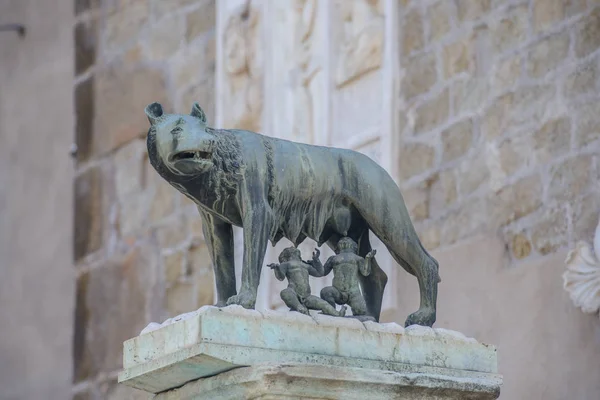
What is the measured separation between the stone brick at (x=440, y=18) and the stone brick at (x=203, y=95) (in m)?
1.55

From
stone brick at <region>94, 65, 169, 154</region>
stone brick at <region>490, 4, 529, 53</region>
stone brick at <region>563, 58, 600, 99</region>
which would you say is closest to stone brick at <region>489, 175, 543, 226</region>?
stone brick at <region>563, 58, 600, 99</region>

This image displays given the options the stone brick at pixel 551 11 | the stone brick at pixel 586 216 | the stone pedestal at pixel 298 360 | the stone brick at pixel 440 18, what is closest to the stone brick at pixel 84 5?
the stone brick at pixel 440 18

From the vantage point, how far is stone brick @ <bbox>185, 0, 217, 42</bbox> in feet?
26.7

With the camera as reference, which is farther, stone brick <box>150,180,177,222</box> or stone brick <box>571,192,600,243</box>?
stone brick <box>150,180,177,222</box>

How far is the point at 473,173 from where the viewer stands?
20.5ft

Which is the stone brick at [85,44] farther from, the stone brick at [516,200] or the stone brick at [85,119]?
the stone brick at [516,200]

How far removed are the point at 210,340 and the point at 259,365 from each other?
0.13 meters

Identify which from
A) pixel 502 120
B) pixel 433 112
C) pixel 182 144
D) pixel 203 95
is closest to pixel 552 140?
pixel 502 120

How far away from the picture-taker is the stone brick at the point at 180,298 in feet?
25.8

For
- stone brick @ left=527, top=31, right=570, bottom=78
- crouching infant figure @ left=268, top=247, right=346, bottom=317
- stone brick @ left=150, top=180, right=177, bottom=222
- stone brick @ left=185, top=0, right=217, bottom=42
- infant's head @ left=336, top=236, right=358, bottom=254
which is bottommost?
crouching infant figure @ left=268, top=247, right=346, bottom=317

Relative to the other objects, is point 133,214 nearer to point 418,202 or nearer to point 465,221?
point 418,202

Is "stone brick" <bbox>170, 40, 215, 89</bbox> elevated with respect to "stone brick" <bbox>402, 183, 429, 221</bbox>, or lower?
elevated

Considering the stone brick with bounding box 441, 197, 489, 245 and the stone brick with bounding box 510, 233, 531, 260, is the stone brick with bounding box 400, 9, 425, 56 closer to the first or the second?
the stone brick with bounding box 441, 197, 489, 245

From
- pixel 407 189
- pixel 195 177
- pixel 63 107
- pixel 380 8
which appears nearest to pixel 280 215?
pixel 195 177
